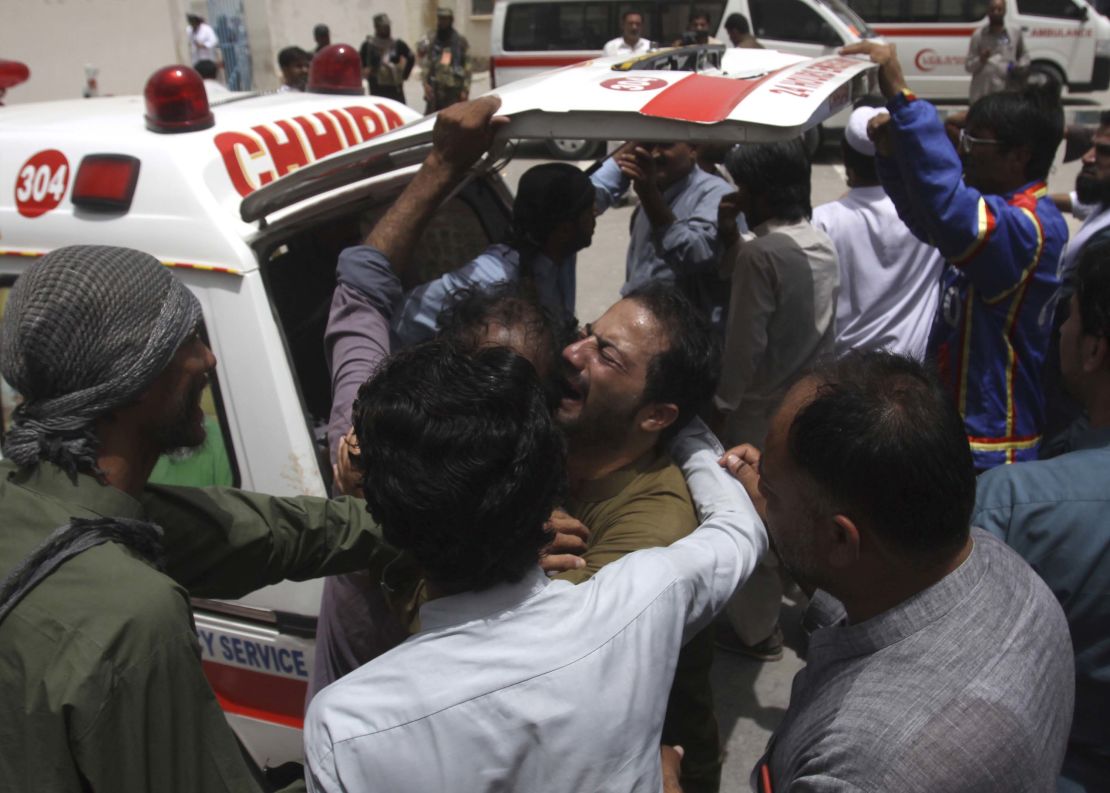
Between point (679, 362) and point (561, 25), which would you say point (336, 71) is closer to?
point (679, 362)

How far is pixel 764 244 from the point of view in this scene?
313 centimetres

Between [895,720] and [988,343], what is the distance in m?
1.81

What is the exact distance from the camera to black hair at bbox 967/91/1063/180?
8.83ft

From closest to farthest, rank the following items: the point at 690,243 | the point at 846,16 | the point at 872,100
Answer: the point at 690,243 → the point at 872,100 → the point at 846,16

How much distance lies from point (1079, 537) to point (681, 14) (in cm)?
1207

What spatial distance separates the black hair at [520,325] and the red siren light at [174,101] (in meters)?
0.99

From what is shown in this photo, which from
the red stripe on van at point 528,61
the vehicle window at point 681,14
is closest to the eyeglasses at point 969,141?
the vehicle window at point 681,14

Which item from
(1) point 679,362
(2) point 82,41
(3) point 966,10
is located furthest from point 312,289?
(2) point 82,41

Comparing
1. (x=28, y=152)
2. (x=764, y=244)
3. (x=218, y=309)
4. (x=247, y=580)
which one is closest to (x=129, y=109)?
(x=28, y=152)

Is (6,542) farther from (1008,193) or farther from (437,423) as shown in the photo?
(1008,193)

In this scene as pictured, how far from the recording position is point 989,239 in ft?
8.22

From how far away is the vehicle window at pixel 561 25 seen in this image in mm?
12367

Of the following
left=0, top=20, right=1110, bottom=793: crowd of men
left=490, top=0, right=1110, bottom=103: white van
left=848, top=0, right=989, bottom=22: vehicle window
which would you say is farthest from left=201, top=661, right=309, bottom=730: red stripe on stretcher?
left=848, top=0, right=989, bottom=22: vehicle window

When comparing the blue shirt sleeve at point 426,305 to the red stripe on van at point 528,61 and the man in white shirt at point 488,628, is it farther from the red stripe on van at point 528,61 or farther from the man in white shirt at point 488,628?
the red stripe on van at point 528,61
